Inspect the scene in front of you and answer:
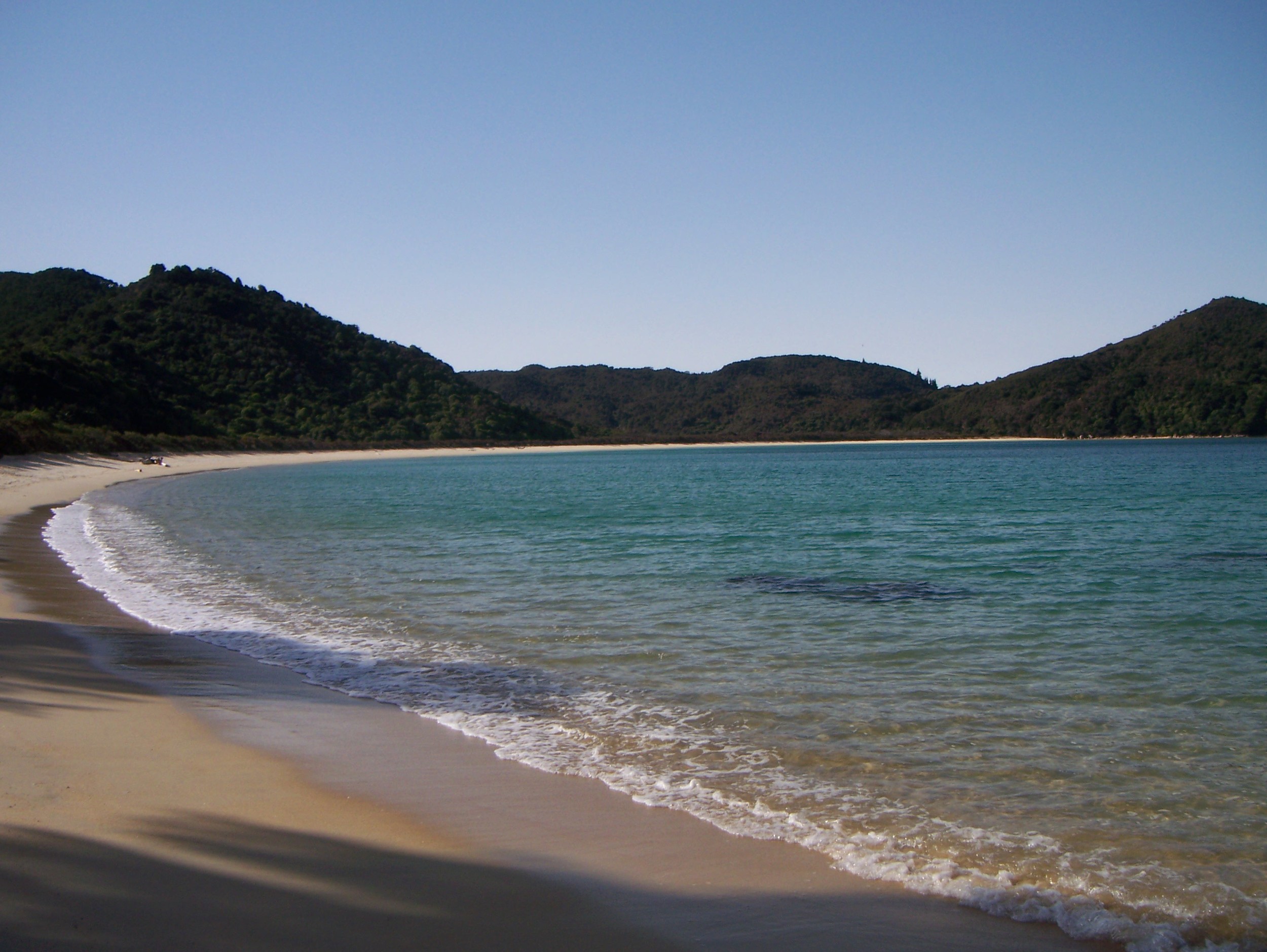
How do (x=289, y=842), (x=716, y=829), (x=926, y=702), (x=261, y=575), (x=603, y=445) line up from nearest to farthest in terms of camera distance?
(x=289, y=842) → (x=716, y=829) → (x=926, y=702) → (x=261, y=575) → (x=603, y=445)

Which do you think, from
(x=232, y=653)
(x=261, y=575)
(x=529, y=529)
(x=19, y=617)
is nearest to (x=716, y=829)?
(x=232, y=653)

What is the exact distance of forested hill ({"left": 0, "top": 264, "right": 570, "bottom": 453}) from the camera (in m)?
54.7

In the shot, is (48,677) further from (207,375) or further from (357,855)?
(207,375)

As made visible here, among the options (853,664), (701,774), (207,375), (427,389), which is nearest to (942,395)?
(427,389)

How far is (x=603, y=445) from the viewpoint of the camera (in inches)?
4678

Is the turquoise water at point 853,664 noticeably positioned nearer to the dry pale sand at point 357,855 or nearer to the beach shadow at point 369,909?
the dry pale sand at point 357,855

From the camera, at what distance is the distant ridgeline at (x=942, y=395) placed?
353 ft

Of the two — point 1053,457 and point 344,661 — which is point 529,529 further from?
point 1053,457

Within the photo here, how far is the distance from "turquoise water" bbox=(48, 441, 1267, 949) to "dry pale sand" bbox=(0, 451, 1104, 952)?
0.35 metres

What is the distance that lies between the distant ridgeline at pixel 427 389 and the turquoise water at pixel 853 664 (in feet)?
106

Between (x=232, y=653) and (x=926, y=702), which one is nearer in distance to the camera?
(x=926, y=702)

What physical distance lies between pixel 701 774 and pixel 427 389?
103 meters

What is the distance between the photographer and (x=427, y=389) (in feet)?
343

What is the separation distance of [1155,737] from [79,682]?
Answer: 737cm
